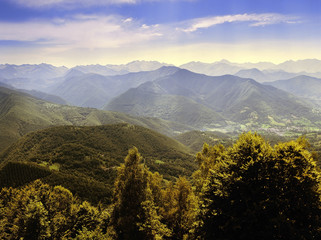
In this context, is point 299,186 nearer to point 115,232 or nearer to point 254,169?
point 254,169

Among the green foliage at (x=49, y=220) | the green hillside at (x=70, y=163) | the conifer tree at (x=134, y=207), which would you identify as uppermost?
the conifer tree at (x=134, y=207)

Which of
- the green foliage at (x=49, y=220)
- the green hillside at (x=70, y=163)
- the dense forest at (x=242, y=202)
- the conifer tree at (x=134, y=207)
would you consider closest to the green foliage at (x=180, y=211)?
the dense forest at (x=242, y=202)

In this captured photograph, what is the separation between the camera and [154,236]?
1041 inches

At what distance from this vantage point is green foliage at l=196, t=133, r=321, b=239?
64.0ft

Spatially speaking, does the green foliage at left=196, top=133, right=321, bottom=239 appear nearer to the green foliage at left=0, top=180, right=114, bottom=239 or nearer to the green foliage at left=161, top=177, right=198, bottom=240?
the green foliage at left=161, top=177, right=198, bottom=240

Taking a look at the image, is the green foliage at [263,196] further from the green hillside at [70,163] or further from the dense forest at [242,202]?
the green hillside at [70,163]

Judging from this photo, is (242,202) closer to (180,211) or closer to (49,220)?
(180,211)

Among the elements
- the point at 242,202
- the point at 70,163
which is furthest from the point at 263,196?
the point at 70,163

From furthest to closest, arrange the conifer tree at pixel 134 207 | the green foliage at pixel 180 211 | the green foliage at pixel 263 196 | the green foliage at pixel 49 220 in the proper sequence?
the green foliage at pixel 180 211
the green foliage at pixel 49 220
the conifer tree at pixel 134 207
the green foliage at pixel 263 196

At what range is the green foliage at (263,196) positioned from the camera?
19516 mm

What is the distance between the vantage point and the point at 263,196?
69.5ft

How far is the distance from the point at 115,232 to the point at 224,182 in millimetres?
17150

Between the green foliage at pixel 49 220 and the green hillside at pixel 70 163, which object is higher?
the green foliage at pixel 49 220

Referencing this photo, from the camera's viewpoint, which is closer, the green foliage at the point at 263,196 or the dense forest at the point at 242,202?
the green foliage at the point at 263,196
